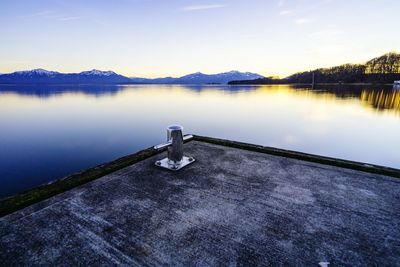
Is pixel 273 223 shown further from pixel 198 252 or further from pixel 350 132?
pixel 350 132

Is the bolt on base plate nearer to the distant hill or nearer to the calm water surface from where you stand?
the calm water surface

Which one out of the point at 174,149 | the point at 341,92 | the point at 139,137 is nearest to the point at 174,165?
the point at 174,149

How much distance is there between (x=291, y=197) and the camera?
361 centimetres

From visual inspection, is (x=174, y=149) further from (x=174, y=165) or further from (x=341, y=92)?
(x=341, y=92)

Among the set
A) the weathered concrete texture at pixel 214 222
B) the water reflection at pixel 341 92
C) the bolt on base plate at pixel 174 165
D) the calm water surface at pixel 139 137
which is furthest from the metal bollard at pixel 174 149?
the water reflection at pixel 341 92

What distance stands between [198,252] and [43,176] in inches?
344

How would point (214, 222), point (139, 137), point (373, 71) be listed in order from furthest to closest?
1. point (373, 71)
2. point (139, 137)
3. point (214, 222)

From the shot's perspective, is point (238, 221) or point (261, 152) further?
point (261, 152)

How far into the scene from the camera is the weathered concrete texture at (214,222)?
7.95 feet

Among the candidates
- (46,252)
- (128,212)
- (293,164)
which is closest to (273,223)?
(128,212)

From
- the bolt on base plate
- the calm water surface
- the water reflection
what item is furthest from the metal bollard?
the water reflection

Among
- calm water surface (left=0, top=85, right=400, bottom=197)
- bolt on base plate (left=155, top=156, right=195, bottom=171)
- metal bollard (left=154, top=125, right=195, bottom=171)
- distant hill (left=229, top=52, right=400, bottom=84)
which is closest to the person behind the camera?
metal bollard (left=154, top=125, right=195, bottom=171)

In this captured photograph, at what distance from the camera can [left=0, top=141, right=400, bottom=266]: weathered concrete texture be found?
7.95 feet

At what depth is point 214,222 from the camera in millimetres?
2984
